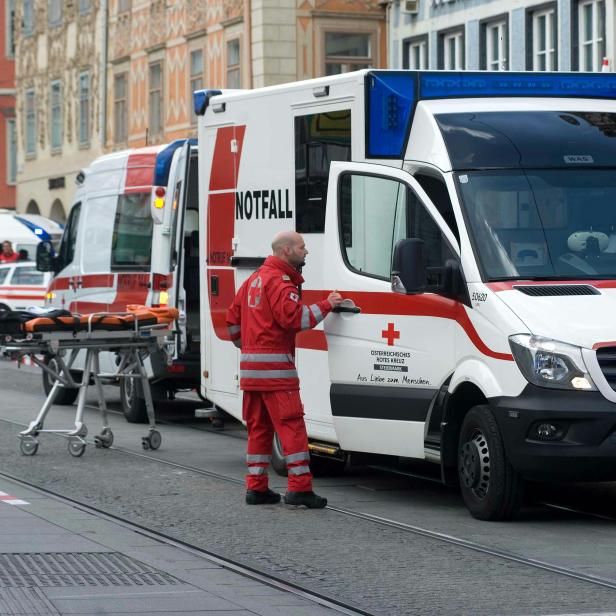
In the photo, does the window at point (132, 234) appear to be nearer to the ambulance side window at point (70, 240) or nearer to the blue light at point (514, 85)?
the ambulance side window at point (70, 240)

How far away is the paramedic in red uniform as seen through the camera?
11.0 metres

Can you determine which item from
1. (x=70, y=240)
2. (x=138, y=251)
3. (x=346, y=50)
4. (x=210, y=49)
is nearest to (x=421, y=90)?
(x=138, y=251)

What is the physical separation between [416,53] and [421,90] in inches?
994

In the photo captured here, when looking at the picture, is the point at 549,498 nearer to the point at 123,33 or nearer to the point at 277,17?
the point at 277,17

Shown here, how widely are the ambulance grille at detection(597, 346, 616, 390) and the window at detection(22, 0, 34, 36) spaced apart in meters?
46.7

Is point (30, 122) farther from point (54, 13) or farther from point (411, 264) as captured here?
point (411, 264)

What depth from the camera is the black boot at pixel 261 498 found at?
37.0 feet

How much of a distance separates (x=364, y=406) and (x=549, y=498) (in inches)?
54.5

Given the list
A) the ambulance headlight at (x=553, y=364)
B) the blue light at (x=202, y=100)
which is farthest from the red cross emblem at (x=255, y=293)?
the blue light at (x=202, y=100)

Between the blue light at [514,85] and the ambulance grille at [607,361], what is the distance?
2.15 metres

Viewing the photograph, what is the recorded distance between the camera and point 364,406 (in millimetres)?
11562

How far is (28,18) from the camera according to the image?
5528cm

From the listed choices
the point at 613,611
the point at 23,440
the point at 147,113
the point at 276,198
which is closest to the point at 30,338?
the point at 23,440

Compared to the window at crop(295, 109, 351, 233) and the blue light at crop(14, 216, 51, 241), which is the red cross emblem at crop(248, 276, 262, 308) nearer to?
the window at crop(295, 109, 351, 233)
